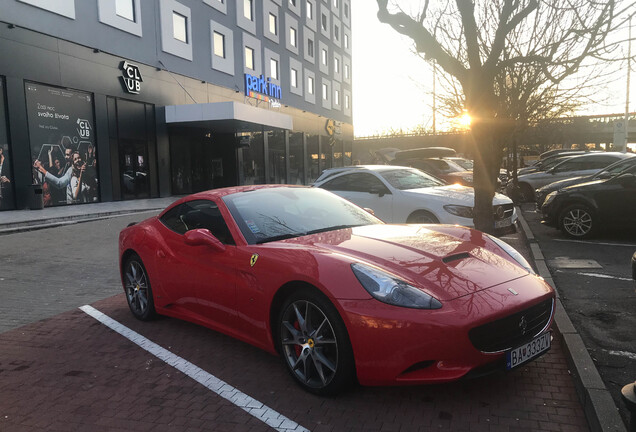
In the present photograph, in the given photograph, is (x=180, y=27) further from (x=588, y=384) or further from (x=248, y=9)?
(x=588, y=384)

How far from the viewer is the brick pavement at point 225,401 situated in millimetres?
2957

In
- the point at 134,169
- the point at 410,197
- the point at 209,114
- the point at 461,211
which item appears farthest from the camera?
the point at 209,114

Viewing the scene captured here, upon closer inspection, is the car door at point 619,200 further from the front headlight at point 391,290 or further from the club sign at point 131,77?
the club sign at point 131,77

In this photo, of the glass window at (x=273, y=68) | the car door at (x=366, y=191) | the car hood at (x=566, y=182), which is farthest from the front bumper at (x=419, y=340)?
the glass window at (x=273, y=68)

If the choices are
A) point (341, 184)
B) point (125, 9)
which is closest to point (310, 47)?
point (125, 9)

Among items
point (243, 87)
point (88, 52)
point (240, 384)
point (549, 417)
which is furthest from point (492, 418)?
point (243, 87)

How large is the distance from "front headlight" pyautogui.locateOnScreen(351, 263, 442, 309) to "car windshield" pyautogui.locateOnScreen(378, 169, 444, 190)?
20.3ft

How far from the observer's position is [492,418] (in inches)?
115

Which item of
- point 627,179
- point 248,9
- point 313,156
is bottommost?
point 627,179

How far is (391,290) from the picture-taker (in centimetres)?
298

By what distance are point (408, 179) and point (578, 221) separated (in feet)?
11.0

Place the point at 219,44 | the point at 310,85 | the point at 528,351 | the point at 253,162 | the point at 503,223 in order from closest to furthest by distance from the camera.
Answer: the point at 528,351
the point at 503,223
the point at 219,44
the point at 253,162
the point at 310,85

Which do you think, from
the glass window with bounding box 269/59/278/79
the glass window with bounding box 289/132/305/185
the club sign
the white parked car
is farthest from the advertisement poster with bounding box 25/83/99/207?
the glass window with bounding box 289/132/305/185

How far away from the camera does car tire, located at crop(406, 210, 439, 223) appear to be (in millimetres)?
8561
